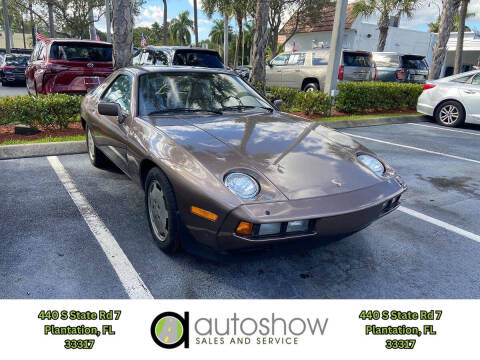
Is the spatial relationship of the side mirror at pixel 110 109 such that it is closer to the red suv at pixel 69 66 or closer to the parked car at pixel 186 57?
the red suv at pixel 69 66

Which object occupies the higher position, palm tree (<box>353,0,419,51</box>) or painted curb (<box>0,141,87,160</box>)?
palm tree (<box>353,0,419,51</box>)

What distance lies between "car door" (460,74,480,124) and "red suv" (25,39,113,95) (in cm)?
813

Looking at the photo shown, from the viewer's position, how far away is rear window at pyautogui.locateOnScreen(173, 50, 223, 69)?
936cm

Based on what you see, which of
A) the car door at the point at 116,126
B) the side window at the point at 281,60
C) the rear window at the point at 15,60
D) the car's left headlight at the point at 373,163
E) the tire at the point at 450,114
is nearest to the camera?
the car's left headlight at the point at 373,163

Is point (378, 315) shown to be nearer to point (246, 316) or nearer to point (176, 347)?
point (246, 316)

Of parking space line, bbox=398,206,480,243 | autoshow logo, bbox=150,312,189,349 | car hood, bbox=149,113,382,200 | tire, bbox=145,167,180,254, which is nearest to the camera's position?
autoshow logo, bbox=150,312,189,349

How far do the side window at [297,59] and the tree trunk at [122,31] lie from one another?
6855 mm

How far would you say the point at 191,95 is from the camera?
373 centimetres

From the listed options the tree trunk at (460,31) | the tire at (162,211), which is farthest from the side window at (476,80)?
the tree trunk at (460,31)

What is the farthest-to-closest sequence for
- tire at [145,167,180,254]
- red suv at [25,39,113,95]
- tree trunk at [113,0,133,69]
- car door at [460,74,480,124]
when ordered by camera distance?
car door at [460,74,480,124]
red suv at [25,39,113,95]
tree trunk at [113,0,133,69]
tire at [145,167,180,254]

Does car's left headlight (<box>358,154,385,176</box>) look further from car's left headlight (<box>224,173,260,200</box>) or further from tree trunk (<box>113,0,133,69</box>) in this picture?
tree trunk (<box>113,0,133,69</box>)

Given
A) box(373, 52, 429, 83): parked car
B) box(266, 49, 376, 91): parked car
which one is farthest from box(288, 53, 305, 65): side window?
box(373, 52, 429, 83): parked car

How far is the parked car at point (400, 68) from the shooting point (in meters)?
13.7

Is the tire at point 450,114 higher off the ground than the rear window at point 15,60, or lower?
lower
